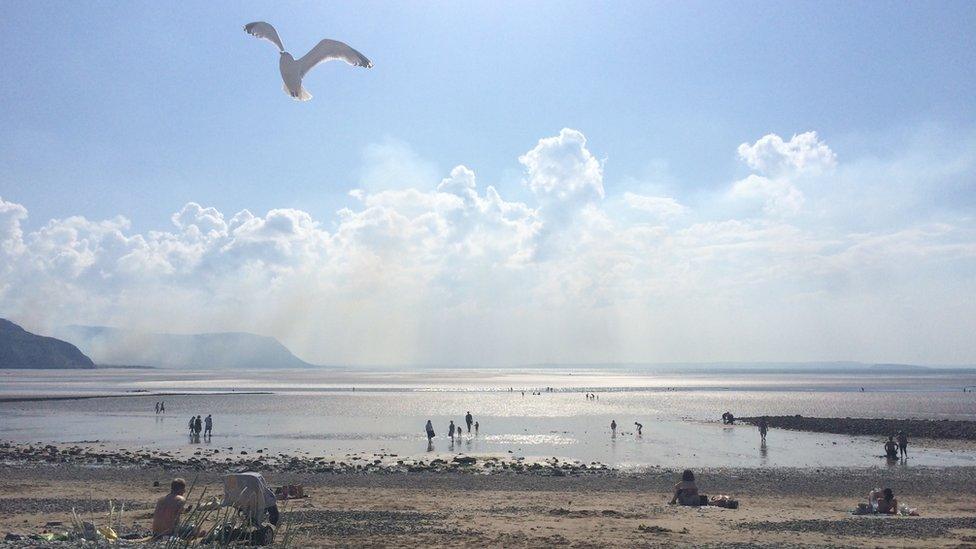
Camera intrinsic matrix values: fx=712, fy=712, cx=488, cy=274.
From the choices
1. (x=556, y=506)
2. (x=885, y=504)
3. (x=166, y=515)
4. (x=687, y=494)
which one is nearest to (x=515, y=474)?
(x=556, y=506)

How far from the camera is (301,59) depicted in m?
12.4

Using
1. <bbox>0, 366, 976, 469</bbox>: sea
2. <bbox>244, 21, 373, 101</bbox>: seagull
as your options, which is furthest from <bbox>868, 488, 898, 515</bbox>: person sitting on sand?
<bbox>244, 21, 373, 101</bbox>: seagull

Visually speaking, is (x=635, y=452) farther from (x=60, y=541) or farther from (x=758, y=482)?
(x=60, y=541)

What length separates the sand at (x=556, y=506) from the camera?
50.4 ft

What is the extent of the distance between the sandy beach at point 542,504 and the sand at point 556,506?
0.14 feet

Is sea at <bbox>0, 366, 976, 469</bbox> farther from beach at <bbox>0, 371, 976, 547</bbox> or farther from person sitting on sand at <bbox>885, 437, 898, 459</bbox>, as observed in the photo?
person sitting on sand at <bbox>885, 437, 898, 459</bbox>

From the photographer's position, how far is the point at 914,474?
1109 inches

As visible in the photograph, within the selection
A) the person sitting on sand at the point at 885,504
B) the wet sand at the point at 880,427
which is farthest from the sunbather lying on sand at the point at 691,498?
the wet sand at the point at 880,427

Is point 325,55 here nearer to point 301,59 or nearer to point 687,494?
point 301,59

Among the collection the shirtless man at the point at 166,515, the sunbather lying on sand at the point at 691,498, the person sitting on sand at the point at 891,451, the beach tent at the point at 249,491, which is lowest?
the person sitting on sand at the point at 891,451

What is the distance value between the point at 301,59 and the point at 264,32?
794mm

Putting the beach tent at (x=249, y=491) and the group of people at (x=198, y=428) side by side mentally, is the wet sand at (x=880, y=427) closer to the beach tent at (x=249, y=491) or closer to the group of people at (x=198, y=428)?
the group of people at (x=198, y=428)

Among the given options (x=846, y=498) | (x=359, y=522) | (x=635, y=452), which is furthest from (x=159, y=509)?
(x=635, y=452)

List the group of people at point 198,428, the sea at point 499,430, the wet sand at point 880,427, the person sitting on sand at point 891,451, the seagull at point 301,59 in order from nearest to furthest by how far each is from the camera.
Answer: the seagull at point 301,59 → the person sitting on sand at point 891,451 → the sea at point 499,430 → the group of people at point 198,428 → the wet sand at point 880,427
